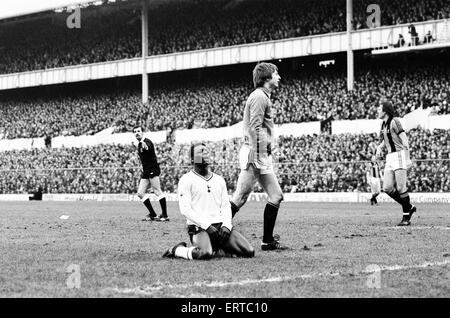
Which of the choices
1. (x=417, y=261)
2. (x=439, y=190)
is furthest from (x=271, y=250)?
(x=439, y=190)

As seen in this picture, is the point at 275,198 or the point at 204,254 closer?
the point at 204,254

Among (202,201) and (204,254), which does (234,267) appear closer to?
(204,254)

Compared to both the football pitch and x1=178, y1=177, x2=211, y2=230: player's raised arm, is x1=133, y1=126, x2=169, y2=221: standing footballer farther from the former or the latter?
x1=178, y1=177, x2=211, y2=230: player's raised arm

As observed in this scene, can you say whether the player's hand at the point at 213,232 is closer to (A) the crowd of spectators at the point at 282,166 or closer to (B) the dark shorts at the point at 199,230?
(B) the dark shorts at the point at 199,230

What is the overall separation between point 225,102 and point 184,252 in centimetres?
4038

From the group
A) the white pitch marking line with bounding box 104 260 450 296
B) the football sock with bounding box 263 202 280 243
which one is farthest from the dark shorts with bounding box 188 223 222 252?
the white pitch marking line with bounding box 104 260 450 296

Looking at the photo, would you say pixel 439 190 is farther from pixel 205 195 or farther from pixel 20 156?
pixel 20 156

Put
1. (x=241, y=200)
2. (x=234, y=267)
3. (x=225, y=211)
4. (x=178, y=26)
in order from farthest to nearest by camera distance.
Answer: (x=178, y=26), (x=241, y=200), (x=225, y=211), (x=234, y=267)

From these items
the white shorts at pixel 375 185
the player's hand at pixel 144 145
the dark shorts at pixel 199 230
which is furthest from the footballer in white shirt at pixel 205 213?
the white shorts at pixel 375 185

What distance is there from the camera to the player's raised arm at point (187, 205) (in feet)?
31.8

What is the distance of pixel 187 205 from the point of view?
980cm

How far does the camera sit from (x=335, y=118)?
136 ft

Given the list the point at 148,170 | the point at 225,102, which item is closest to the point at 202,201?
the point at 148,170

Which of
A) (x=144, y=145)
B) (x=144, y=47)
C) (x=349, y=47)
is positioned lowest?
(x=144, y=145)
